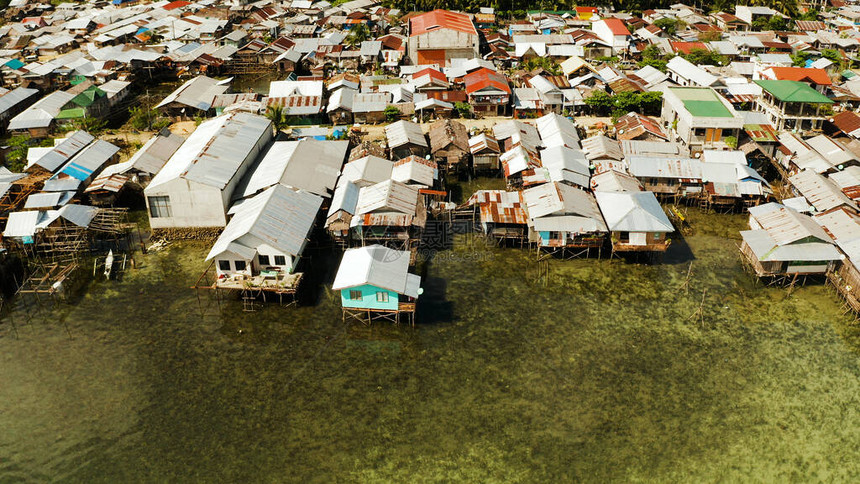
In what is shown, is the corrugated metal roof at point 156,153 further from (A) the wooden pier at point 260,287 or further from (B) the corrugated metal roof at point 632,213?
(B) the corrugated metal roof at point 632,213

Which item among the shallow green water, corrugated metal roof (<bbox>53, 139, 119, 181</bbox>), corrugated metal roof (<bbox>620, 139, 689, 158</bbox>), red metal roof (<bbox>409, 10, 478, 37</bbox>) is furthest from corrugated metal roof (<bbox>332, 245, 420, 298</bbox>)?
red metal roof (<bbox>409, 10, 478, 37</bbox>)

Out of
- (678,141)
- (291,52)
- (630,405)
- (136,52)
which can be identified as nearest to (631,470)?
(630,405)

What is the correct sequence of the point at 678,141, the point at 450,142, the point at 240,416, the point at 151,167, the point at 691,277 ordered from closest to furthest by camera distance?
the point at 240,416
the point at 691,277
the point at 151,167
the point at 450,142
the point at 678,141

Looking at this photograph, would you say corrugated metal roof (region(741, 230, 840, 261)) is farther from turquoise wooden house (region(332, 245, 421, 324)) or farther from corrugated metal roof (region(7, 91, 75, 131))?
corrugated metal roof (region(7, 91, 75, 131))

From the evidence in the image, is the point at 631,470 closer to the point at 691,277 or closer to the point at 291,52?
the point at 691,277

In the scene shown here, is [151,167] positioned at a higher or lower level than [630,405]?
higher

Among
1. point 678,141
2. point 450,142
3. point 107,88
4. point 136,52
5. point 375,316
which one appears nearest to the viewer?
point 375,316

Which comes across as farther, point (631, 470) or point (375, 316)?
point (375, 316)

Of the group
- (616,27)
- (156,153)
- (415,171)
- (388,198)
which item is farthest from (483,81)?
(616,27)
